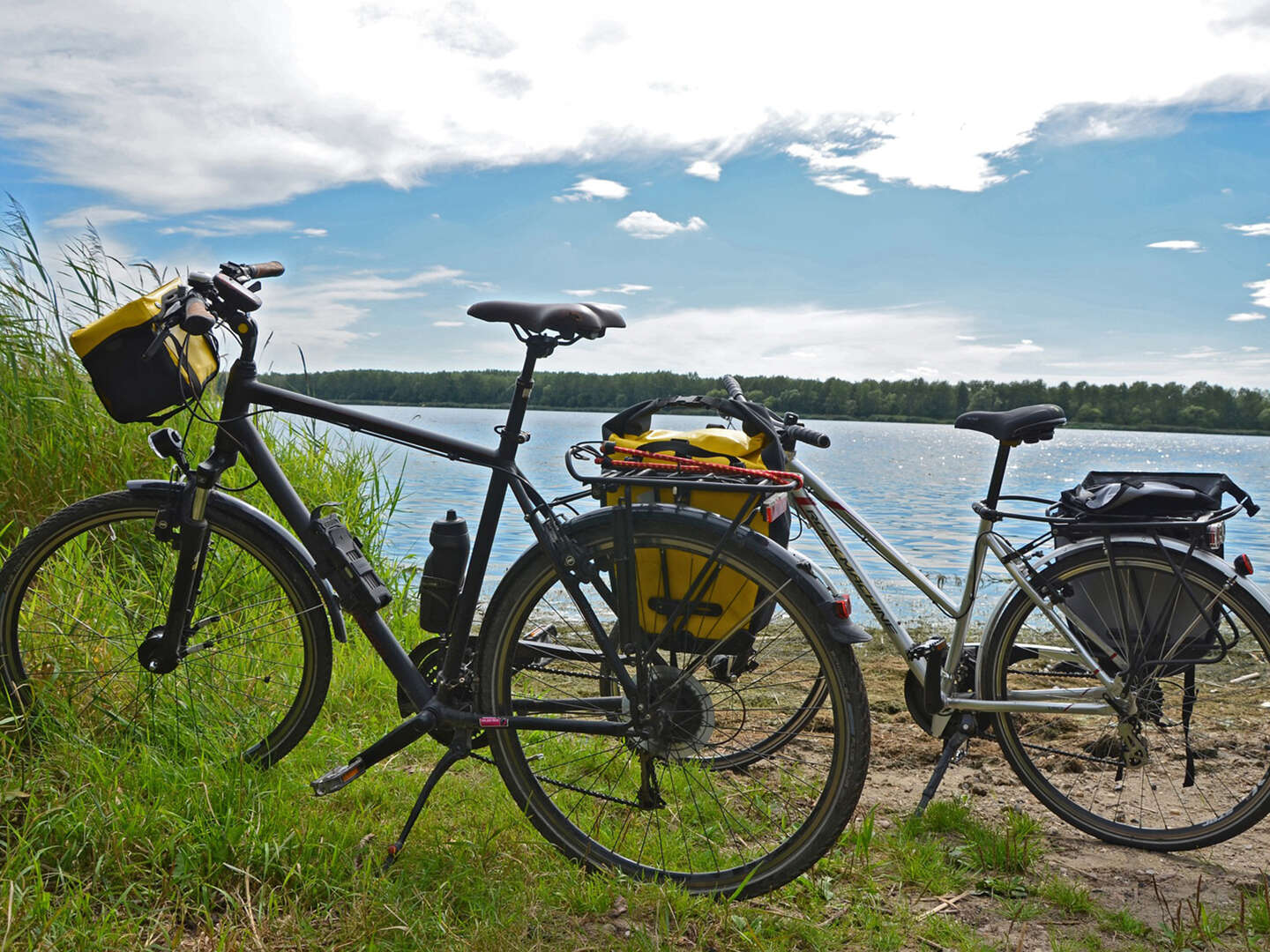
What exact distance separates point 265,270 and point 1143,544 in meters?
2.89

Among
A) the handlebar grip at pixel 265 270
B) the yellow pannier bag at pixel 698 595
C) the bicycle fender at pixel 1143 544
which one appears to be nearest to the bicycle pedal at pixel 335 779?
the yellow pannier bag at pixel 698 595

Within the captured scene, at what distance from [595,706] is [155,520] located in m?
1.53

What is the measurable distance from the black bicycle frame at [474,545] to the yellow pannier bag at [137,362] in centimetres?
14

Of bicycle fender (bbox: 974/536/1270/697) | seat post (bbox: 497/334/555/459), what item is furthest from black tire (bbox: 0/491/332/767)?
bicycle fender (bbox: 974/536/1270/697)

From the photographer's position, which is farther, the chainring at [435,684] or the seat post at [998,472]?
the seat post at [998,472]

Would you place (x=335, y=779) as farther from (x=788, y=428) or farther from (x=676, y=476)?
(x=788, y=428)

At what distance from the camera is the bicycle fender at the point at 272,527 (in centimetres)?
289

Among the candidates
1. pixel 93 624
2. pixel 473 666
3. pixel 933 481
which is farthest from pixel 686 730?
pixel 933 481

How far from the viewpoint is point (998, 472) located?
3049 mm

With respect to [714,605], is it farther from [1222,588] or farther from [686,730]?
[1222,588]

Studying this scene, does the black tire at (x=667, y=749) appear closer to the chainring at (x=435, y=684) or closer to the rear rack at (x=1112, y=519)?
the chainring at (x=435, y=684)

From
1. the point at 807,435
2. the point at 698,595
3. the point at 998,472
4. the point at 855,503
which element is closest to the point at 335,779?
the point at 698,595

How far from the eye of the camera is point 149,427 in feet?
16.7

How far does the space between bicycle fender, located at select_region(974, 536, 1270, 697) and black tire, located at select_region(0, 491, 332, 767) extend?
2187 mm
